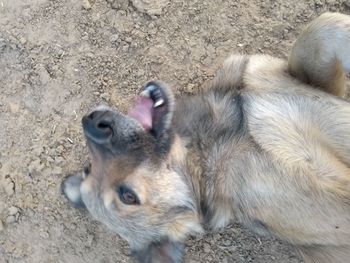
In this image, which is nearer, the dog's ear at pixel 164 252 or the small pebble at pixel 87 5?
the dog's ear at pixel 164 252

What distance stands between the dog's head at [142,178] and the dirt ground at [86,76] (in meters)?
1.06

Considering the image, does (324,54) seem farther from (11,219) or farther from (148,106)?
(11,219)

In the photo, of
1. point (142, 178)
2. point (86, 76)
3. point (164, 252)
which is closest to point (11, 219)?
point (86, 76)

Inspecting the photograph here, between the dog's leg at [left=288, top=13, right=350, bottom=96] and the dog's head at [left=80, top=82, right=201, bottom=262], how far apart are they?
3.26 ft

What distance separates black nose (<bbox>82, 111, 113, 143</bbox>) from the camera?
3.94 m

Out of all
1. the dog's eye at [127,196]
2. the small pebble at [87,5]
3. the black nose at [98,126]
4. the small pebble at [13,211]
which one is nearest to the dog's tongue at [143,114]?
the black nose at [98,126]

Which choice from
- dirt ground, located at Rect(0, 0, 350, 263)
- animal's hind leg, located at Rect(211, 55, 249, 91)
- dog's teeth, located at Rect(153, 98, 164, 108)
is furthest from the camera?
dirt ground, located at Rect(0, 0, 350, 263)

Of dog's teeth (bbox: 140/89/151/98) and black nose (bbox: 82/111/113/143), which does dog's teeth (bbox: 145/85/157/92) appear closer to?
dog's teeth (bbox: 140/89/151/98)

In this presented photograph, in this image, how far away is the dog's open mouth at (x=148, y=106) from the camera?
4133 mm

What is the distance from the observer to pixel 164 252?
4.38 m

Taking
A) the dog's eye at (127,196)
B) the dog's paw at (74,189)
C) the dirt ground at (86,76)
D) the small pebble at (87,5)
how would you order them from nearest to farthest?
1. the dog's eye at (127,196)
2. the dog's paw at (74,189)
3. the dirt ground at (86,76)
4. the small pebble at (87,5)

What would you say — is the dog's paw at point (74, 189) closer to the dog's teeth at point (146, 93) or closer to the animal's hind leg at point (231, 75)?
the dog's teeth at point (146, 93)

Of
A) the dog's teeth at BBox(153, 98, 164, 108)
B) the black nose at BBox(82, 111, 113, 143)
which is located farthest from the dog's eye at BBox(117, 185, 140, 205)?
the dog's teeth at BBox(153, 98, 164, 108)

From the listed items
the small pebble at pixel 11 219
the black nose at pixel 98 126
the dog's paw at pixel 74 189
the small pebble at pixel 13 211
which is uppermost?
the black nose at pixel 98 126
